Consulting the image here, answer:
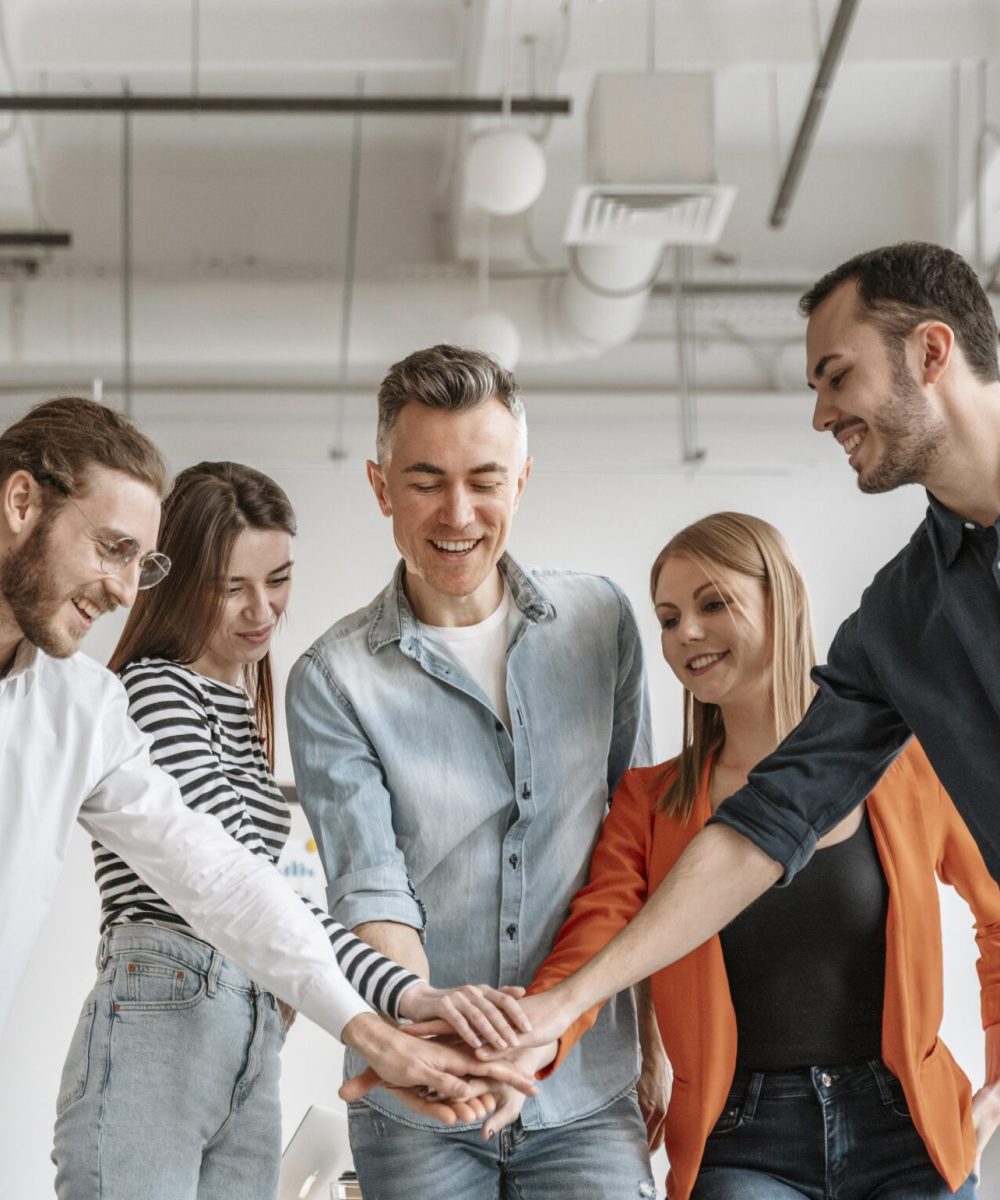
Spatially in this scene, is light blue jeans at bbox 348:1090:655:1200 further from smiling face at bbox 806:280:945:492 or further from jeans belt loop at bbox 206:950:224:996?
smiling face at bbox 806:280:945:492

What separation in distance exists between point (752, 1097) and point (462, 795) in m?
0.59

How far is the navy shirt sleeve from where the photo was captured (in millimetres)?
2074

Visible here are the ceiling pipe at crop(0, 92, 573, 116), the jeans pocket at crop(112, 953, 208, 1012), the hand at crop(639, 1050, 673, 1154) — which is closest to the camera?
the jeans pocket at crop(112, 953, 208, 1012)

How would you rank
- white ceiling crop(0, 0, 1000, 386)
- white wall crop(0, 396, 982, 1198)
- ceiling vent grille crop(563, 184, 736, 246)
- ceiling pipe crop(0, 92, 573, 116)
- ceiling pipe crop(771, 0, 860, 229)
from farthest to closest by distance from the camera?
1. white wall crop(0, 396, 982, 1198)
2. white ceiling crop(0, 0, 1000, 386)
3. ceiling pipe crop(0, 92, 573, 116)
4. ceiling vent grille crop(563, 184, 736, 246)
5. ceiling pipe crop(771, 0, 860, 229)

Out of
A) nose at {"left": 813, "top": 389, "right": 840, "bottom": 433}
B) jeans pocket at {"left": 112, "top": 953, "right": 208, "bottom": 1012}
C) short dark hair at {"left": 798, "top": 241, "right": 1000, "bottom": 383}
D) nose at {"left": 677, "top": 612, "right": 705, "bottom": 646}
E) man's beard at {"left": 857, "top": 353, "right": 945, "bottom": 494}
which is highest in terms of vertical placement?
short dark hair at {"left": 798, "top": 241, "right": 1000, "bottom": 383}

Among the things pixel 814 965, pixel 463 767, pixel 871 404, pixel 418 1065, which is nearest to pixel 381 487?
pixel 463 767

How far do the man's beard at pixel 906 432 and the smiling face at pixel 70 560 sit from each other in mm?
985

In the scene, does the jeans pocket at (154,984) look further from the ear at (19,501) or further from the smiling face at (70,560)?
the ear at (19,501)

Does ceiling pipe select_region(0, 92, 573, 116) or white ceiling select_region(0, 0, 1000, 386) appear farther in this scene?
white ceiling select_region(0, 0, 1000, 386)

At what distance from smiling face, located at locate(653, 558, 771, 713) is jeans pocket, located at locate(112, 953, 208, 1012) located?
85cm

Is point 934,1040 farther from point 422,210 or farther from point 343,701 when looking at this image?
point 422,210

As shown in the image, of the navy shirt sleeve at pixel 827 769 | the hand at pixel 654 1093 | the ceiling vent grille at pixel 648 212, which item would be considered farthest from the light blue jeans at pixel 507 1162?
the ceiling vent grille at pixel 648 212

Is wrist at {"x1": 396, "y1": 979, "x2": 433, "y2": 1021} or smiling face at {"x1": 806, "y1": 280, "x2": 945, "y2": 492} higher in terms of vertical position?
smiling face at {"x1": 806, "y1": 280, "x2": 945, "y2": 492}

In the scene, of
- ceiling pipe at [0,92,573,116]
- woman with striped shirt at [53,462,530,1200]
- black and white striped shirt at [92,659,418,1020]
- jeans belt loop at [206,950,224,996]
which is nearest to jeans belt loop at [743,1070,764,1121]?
woman with striped shirt at [53,462,530,1200]
